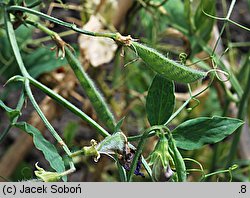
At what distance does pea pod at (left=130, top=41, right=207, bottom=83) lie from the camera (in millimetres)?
603

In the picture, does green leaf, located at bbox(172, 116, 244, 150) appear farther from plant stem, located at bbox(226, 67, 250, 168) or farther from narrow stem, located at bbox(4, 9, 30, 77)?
plant stem, located at bbox(226, 67, 250, 168)

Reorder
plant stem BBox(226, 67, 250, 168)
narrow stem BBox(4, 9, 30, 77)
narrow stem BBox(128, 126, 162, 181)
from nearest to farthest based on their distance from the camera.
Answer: narrow stem BBox(128, 126, 162, 181)
narrow stem BBox(4, 9, 30, 77)
plant stem BBox(226, 67, 250, 168)

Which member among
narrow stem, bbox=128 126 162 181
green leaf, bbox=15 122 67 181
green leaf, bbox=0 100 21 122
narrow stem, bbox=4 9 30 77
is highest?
narrow stem, bbox=4 9 30 77

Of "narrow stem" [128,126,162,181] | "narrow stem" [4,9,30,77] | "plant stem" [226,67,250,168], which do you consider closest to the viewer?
"narrow stem" [128,126,162,181]

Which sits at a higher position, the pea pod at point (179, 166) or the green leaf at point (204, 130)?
the green leaf at point (204, 130)

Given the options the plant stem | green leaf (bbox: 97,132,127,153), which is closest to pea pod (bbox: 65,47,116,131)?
green leaf (bbox: 97,132,127,153)

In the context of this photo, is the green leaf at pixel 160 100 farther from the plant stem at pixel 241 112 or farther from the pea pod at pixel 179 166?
the plant stem at pixel 241 112

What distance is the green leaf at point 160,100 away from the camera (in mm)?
647

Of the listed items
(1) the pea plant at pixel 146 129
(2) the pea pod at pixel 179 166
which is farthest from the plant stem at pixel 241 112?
(2) the pea pod at pixel 179 166

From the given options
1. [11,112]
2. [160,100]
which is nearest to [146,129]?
[160,100]

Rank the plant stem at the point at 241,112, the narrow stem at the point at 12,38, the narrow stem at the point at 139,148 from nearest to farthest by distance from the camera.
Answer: the narrow stem at the point at 139,148
the narrow stem at the point at 12,38
the plant stem at the point at 241,112

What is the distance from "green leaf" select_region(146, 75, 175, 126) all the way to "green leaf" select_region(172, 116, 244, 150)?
0.02 m

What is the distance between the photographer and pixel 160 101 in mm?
653

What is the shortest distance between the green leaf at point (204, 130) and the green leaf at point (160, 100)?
0.07 ft
